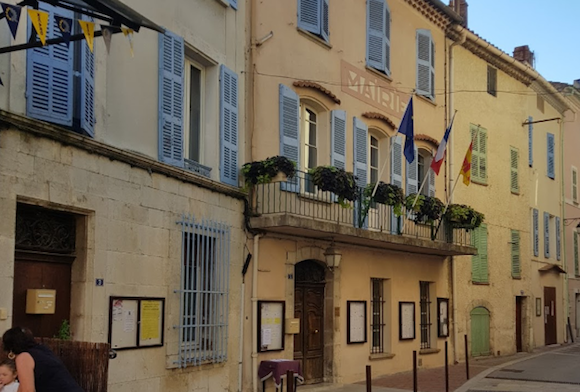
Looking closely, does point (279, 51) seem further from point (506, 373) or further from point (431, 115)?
point (506, 373)

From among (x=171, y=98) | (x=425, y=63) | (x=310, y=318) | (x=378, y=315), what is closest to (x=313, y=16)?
(x=171, y=98)

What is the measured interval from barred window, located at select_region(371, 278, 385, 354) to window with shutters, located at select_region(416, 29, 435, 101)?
474 centimetres

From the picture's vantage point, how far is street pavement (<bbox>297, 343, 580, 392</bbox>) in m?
14.6

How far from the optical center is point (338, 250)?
15.0 metres

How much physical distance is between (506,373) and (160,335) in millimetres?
9804

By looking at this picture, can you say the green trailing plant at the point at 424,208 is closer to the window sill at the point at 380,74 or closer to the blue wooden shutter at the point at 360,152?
the blue wooden shutter at the point at 360,152

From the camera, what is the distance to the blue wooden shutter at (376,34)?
16578 mm

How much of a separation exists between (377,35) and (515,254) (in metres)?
9.96

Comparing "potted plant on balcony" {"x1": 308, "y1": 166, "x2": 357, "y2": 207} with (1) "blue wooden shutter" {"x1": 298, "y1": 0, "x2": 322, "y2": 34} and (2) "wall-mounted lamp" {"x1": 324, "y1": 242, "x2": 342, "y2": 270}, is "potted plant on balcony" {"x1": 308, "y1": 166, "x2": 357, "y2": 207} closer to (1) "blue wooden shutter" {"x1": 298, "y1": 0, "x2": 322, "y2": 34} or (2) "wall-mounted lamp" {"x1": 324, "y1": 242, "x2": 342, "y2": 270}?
(2) "wall-mounted lamp" {"x1": 324, "y1": 242, "x2": 342, "y2": 270}

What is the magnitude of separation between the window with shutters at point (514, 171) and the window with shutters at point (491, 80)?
1.89m

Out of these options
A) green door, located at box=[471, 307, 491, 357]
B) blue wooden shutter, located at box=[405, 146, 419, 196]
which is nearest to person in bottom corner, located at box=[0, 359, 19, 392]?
blue wooden shutter, located at box=[405, 146, 419, 196]

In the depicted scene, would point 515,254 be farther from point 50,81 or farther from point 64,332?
point 50,81

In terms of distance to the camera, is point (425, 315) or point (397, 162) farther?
point (425, 315)

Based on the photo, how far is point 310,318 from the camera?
14.7 metres
